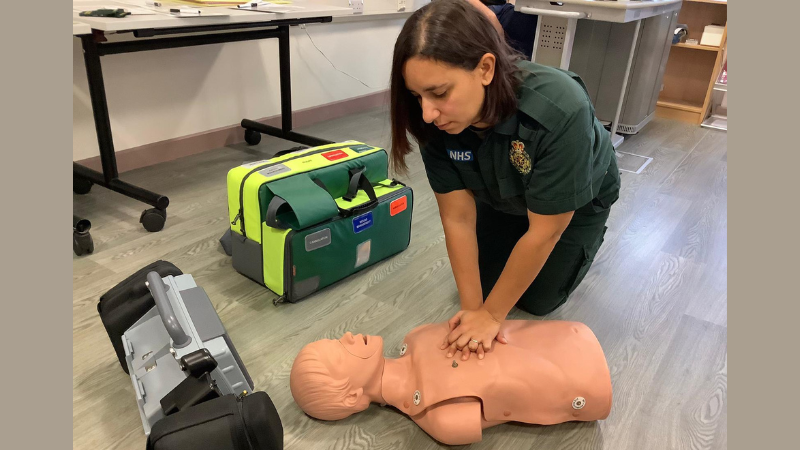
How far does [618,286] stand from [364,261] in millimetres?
826

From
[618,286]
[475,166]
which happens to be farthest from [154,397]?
[618,286]

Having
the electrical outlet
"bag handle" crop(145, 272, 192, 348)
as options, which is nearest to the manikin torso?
"bag handle" crop(145, 272, 192, 348)

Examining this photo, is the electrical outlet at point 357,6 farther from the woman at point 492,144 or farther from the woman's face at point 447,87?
the woman's face at point 447,87

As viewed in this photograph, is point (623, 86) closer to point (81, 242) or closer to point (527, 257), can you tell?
point (527, 257)

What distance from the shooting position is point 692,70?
12.8ft

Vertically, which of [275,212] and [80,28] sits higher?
[80,28]

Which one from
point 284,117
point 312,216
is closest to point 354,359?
point 312,216

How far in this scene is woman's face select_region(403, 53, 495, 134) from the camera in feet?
3.15

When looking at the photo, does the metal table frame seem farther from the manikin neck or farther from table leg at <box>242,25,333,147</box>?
the manikin neck

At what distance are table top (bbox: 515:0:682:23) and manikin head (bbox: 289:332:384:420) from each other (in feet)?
6.61

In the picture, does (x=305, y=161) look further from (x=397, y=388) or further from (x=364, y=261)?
(x=397, y=388)

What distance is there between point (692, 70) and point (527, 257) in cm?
345

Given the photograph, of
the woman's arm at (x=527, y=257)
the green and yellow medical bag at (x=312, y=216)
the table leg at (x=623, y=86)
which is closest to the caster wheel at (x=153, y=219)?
the green and yellow medical bag at (x=312, y=216)

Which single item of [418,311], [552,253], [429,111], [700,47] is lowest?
[418,311]
